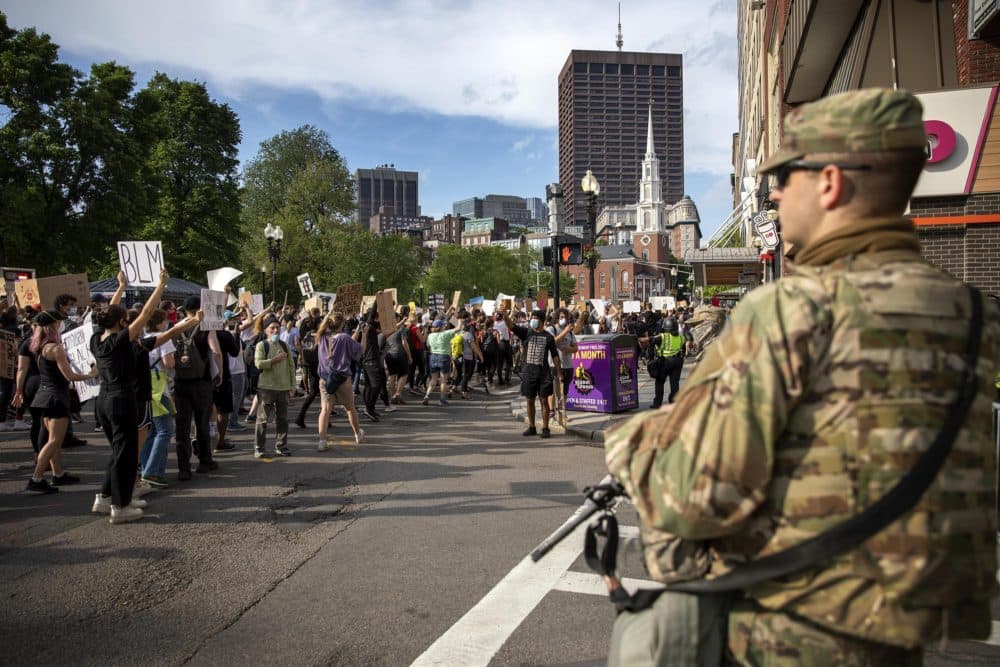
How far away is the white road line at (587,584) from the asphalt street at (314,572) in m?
0.02

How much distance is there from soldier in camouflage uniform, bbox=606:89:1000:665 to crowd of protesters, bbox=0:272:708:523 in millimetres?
6002

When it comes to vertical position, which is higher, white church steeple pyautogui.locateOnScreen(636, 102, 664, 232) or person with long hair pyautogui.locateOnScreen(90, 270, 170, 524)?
white church steeple pyautogui.locateOnScreen(636, 102, 664, 232)

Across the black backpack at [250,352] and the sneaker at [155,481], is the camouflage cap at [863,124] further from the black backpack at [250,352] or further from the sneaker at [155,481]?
the black backpack at [250,352]

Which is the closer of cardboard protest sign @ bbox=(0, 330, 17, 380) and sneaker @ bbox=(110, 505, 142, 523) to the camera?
sneaker @ bbox=(110, 505, 142, 523)

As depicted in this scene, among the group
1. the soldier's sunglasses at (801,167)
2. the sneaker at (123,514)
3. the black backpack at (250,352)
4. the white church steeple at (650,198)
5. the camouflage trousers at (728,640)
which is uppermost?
the white church steeple at (650,198)

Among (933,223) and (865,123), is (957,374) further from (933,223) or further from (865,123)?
(933,223)

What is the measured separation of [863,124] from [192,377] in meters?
8.13

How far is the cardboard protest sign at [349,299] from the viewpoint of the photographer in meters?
14.1

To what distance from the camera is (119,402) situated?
20.6 feet

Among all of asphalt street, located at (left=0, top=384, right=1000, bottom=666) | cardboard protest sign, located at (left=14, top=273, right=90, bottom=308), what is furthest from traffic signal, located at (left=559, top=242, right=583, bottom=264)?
cardboard protest sign, located at (left=14, top=273, right=90, bottom=308)

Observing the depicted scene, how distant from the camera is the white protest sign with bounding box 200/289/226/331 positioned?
8477 mm

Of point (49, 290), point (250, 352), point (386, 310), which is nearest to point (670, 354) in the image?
point (386, 310)

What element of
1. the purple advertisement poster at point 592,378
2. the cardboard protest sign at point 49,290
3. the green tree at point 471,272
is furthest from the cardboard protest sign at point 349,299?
the green tree at point 471,272

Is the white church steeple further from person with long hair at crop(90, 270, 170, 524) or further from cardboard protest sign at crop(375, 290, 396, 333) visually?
person with long hair at crop(90, 270, 170, 524)
